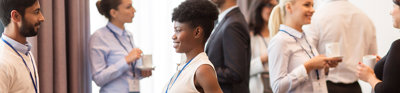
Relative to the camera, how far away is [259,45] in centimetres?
544

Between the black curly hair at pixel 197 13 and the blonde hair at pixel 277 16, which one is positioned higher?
the black curly hair at pixel 197 13

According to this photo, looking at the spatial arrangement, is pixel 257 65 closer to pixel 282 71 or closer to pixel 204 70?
pixel 282 71

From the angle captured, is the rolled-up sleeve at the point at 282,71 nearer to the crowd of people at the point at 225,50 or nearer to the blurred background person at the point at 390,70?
the crowd of people at the point at 225,50

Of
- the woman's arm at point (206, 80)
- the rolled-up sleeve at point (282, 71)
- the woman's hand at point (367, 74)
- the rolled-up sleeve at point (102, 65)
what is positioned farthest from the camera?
the rolled-up sleeve at point (102, 65)

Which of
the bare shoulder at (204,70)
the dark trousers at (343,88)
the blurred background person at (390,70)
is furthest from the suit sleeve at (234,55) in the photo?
the bare shoulder at (204,70)

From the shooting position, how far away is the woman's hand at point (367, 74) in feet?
9.52

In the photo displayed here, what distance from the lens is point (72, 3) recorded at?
344cm

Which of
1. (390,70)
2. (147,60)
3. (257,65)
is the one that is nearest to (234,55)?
(147,60)

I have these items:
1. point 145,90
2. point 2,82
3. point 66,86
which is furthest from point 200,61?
point 145,90

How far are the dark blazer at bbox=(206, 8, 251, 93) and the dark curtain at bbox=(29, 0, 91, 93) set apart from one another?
888 millimetres

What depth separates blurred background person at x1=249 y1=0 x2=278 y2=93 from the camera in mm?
5234

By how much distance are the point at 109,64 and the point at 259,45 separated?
7.71 ft

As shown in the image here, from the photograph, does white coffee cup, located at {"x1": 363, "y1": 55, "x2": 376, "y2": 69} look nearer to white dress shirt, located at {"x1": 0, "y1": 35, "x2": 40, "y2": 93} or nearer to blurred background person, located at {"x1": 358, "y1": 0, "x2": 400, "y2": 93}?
blurred background person, located at {"x1": 358, "y1": 0, "x2": 400, "y2": 93}

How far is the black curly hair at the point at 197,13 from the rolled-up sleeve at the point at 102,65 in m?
1.20
